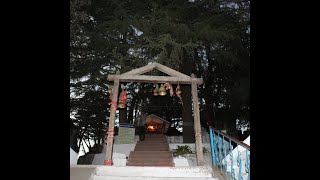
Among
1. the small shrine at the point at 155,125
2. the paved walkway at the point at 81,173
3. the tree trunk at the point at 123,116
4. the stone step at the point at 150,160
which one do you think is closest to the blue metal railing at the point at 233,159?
the stone step at the point at 150,160

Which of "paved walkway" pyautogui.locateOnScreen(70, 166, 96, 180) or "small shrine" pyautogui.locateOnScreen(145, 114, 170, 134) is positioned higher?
"small shrine" pyautogui.locateOnScreen(145, 114, 170, 134)

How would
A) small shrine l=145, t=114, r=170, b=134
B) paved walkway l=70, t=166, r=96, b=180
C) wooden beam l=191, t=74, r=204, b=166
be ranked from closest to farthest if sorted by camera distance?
1. paved walkway l=70, t=166, r=96, b=180
2. wooden beam l=191, t=74, r=204, b=166
3. small shrine l=145, t=114, r=170, b=134

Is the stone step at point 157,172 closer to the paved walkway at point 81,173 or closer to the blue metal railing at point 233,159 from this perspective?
the paved walkway at point 81,173

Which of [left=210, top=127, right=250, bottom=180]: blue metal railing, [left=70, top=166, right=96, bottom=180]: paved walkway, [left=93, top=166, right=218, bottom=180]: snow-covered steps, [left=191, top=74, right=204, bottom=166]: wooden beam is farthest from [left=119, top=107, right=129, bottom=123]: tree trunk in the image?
[left=93, top=166, right=218, bottom=180]: snow-covered steps

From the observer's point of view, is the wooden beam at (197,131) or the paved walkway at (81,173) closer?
the paved walkway at (81,173)

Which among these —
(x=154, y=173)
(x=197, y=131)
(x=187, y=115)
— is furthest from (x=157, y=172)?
(x=187, y=115)

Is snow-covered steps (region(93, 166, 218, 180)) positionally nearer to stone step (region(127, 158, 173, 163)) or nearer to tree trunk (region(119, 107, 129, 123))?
stone step (region(127, 158, 173, 163))

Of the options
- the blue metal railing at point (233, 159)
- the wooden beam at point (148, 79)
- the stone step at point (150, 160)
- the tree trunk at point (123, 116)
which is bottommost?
the stone step at point (150, 160)

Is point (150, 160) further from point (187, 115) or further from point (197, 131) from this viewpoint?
point (187, 115)

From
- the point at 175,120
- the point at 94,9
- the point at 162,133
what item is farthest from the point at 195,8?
the point at 175,120

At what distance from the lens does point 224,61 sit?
496 inches

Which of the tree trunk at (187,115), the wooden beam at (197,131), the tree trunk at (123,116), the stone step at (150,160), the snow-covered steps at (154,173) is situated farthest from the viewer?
the tree trunk at (123,116)
